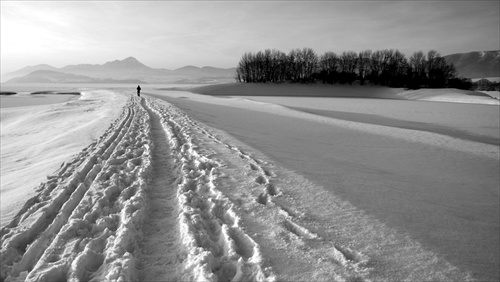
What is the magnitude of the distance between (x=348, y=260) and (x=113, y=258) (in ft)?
8.18

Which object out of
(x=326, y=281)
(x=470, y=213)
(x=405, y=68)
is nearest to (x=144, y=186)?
(x=326, y=281)

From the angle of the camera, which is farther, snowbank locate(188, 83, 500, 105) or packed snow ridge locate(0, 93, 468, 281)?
snowbank locate(188, 83, 500, 105)

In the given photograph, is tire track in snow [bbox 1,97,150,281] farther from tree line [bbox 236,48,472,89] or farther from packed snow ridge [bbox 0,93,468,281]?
tree line [bbox 236,48,472,89]

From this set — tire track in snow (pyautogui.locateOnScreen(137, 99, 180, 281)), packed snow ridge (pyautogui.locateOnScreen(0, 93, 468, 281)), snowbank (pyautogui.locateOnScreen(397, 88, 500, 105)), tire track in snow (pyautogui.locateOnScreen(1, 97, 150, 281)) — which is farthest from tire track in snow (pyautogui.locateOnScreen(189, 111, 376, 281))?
snowbank (pyautogui.locateOnScreen(397, 88, 500, 105))

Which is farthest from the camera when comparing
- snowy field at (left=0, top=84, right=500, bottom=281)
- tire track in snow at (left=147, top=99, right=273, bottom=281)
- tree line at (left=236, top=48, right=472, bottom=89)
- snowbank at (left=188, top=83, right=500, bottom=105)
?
tree line at (left=236, top=48, right=472, bottom=89)

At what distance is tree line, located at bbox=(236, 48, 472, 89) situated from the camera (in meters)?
87.6

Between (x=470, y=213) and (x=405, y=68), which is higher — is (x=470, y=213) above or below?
below

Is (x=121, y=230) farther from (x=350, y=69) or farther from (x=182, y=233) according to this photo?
(x=350, y=69)

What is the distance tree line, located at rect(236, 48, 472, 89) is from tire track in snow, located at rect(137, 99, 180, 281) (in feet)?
289

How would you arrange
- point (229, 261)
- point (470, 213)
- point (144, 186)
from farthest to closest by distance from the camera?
point (470, 213), point (144, 186), point (229, 261)

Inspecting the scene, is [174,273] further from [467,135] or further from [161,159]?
[467,135]

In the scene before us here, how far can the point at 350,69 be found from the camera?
93.2 m

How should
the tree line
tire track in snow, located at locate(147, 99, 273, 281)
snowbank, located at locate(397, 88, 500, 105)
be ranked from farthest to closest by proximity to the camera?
1. the tree line
2. snowbank, located at locate(397, 88, 500, 105)
3. tire track in snow, located at locate(147, 99, 273, 281)

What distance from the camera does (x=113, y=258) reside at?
287 centimetres
